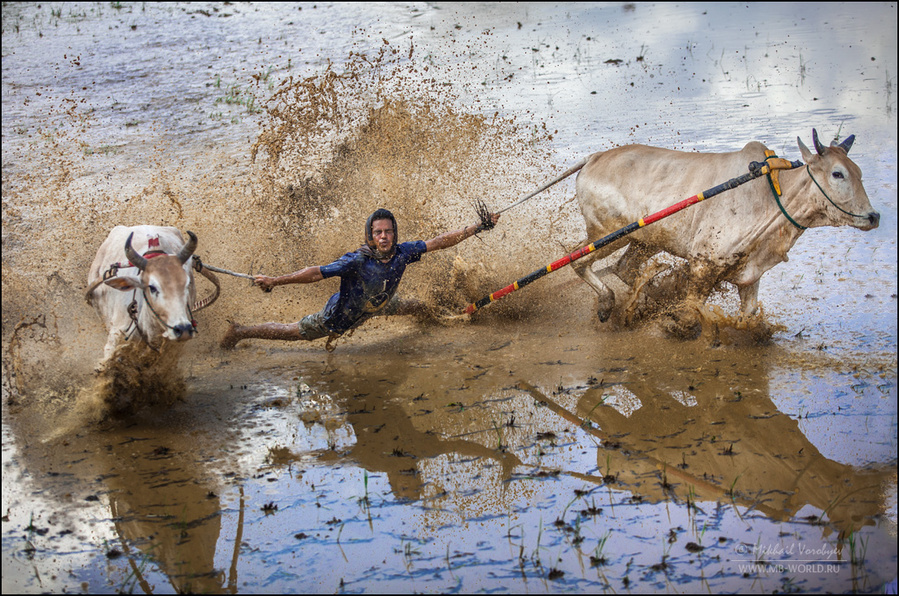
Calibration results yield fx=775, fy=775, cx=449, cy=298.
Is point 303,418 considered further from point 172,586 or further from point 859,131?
point 859,131

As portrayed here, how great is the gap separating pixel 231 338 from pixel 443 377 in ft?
6.52

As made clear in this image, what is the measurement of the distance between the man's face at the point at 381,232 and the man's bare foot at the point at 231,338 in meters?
1.62

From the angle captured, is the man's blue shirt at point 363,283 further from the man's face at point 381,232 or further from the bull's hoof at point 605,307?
the bull's hoof at point 605,307

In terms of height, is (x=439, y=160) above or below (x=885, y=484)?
above

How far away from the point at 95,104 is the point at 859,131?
1202 cm

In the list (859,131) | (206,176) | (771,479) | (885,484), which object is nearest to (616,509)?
(771,479)

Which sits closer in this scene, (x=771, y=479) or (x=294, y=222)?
(x=771, y=479)

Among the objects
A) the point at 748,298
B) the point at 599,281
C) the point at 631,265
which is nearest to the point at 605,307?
the point at 599,281

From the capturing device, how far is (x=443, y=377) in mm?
6078

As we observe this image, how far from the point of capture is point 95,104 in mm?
12891

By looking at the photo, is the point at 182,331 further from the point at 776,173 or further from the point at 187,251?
the point at 776,173

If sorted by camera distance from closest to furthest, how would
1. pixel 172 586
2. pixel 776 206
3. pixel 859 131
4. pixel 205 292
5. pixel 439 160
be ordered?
pixel 172 586, pixel 776 206, pixel 205 292, pixel 439 160, pixel 859 131

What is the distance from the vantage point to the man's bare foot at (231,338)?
22.0 ft

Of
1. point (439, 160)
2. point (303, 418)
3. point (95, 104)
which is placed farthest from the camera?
point (95, 104)
